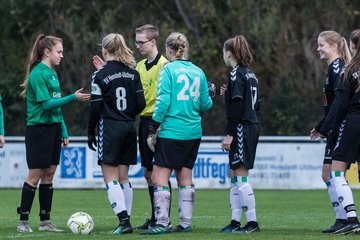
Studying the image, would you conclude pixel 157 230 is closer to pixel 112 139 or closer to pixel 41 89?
pixel 112 139

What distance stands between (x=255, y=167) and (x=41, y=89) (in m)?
12.2

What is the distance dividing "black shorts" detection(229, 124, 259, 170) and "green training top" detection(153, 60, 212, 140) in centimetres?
48

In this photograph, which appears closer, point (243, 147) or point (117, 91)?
point (117, 91)

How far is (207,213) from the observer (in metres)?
15.8

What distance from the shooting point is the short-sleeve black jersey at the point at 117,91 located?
11.1 metres

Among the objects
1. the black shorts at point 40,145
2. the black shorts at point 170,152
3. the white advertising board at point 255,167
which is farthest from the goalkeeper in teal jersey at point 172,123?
the white advertising board at point 255,167

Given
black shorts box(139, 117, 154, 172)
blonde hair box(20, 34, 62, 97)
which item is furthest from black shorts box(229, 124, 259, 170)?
blonde hair box(20, 34, 62, 97)

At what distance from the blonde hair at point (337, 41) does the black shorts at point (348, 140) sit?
94 cm

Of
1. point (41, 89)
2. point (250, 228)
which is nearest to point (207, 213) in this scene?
point (250, 228)

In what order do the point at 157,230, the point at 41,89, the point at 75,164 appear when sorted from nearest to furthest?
the point at 157,230
the point at 41,89
the point at 75,164

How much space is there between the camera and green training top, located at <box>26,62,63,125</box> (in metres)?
11.8

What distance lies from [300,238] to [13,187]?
47.7 ft

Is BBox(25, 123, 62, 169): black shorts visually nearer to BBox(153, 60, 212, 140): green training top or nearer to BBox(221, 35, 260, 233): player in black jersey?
BBox(153, 60, 212, 140): green training top

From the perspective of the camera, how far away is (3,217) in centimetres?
1461
